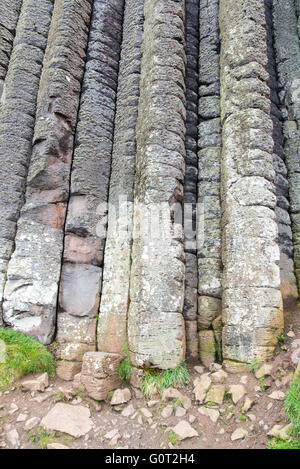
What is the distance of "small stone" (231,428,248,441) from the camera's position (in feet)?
9.95

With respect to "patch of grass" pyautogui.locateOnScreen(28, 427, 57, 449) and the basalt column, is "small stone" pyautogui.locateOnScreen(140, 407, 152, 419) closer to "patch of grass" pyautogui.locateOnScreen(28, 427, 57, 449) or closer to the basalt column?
the basalt column

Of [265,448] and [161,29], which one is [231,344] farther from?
[161,29]

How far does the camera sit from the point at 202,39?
5984 mm

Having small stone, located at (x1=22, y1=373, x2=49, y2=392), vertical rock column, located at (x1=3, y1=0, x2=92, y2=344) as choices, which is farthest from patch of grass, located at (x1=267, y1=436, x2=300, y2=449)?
vertical rock column, located at (x1=3, y1=0, x2=92, y2=344)

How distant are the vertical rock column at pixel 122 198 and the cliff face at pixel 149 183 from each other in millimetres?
23

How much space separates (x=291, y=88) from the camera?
5.93 m

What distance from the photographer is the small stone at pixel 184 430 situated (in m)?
3.12

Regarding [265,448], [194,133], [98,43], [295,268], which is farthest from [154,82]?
[265,448]

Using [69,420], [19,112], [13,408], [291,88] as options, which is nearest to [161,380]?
[69,420]

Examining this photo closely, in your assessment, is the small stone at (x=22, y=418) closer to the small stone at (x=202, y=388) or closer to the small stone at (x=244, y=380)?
the small stone at (x=202, y=388)

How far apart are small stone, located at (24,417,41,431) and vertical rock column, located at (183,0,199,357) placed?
191 cm

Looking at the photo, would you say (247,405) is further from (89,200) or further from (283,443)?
(89,200)

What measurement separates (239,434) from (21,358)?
255 centimetres

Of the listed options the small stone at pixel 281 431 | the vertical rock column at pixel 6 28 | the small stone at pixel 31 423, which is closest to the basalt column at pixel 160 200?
the small stone at pixel 31 423
